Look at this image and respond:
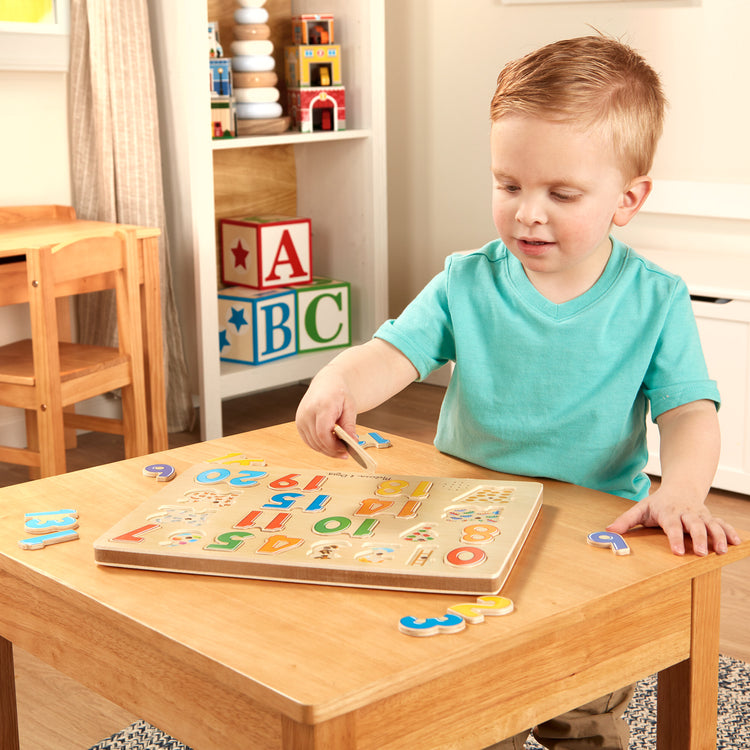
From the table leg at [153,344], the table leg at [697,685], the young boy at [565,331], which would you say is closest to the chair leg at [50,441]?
the table leg at [153,344]

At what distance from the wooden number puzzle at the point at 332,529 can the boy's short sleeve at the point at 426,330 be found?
0.64 ft

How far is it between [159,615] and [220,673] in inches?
3.4

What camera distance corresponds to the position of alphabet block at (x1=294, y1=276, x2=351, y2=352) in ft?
10.3

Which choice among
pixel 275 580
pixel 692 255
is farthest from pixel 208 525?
pixel 692 255

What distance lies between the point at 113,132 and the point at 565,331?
2.02 metres

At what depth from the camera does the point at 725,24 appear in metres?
2.80

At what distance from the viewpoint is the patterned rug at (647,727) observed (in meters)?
1.42

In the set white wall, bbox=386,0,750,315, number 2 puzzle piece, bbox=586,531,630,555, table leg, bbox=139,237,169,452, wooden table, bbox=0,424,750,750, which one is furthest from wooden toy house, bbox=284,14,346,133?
number 2 puzzle piece, bbox=586,531,630,555

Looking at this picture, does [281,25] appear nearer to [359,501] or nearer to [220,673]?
[359,501]

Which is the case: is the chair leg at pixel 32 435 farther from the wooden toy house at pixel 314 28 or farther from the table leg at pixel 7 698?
the table leg at pixel 7 698

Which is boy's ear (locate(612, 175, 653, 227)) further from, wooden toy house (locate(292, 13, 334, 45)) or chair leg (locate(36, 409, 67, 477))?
wooden toy house (locate(292, 13, 334, 45))

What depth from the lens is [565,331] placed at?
3.42 ft

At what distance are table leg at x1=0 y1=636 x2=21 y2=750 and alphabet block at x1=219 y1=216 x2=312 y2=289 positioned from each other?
213 cm

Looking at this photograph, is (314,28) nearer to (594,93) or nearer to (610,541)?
(594,93)
